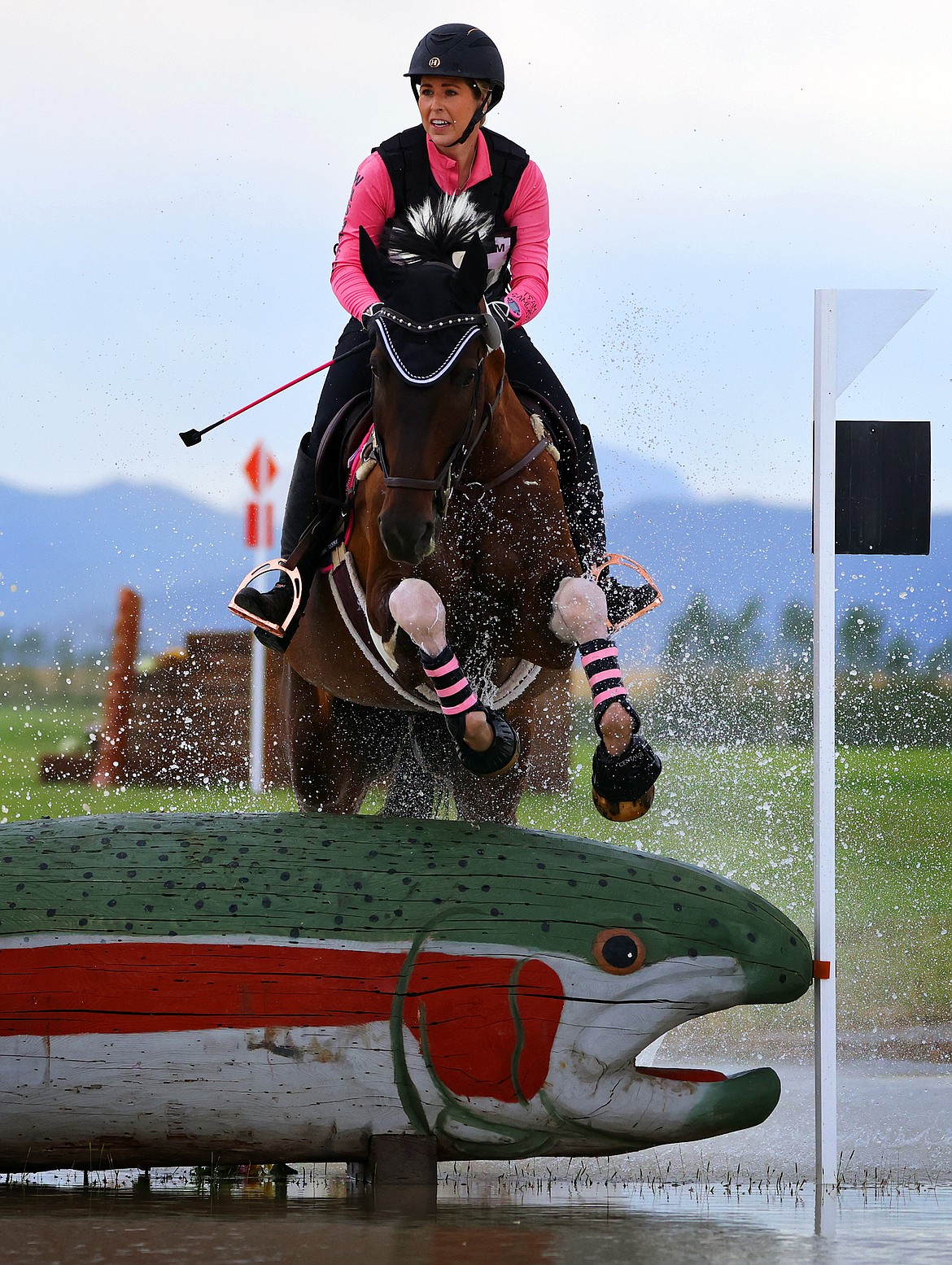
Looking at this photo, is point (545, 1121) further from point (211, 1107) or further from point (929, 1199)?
point (929, 1199)

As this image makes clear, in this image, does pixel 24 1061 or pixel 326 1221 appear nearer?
pixel 326 1221

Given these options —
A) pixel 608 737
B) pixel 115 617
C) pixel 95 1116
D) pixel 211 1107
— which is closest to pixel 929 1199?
A: pixel 608 737

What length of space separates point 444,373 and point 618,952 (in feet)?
4.71

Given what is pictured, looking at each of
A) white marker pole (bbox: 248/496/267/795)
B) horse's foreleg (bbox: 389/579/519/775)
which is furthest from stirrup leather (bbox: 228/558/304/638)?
white marker pole (bbox: 248/496/267/795)

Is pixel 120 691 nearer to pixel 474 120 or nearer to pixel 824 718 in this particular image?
pixel 474 120

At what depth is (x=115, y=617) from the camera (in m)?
12.1

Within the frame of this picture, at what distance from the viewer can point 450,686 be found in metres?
3.77

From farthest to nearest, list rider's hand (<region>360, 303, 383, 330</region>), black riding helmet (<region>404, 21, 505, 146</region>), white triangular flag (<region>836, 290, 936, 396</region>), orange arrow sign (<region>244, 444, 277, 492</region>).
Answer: orange arrow sign (<region>244, 444, 277, 492</region>), black riding helmet (<region>404, 21, 505, 146</region>), white triangular flag (<region>836, 290, 936, 396</region>), rider's hand (<region>360, 303, 383, 330</region>)

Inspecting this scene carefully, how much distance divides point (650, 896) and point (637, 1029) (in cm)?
31

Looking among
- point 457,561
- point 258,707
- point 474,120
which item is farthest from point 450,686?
point 258,707

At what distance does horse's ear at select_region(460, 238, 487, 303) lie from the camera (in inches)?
145

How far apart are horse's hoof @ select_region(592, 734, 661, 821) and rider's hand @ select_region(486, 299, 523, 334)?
3.70 ft

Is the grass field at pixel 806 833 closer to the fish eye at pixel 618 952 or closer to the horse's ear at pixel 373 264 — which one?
the fish eye at pixel 618 952

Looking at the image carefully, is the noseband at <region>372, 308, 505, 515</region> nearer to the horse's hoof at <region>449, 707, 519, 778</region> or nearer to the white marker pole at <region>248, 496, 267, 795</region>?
the horse's hoof at <region>449, 707, 519, 778</region>
